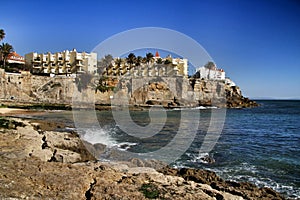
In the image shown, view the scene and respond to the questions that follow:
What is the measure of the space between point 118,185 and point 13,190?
7.57 ft

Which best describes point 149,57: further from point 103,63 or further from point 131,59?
point 103,63

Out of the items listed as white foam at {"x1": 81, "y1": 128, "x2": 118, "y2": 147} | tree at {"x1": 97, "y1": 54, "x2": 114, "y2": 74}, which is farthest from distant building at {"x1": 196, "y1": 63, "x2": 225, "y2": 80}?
white foam at {"x1": 81, "y1": 128, "x2": 118, "y2": 147}

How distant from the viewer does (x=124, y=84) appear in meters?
64.6

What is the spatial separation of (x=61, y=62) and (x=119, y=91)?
22.4 m

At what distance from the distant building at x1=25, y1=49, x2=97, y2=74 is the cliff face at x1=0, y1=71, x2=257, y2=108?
466 inches

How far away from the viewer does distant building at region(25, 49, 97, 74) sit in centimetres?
7088

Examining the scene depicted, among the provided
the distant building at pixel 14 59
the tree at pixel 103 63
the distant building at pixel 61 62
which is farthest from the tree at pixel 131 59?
the distant building at pixel 14 59

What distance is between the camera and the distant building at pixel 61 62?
2790 inches

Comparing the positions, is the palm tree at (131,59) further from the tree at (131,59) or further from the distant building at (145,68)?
the distant building at (145,68)

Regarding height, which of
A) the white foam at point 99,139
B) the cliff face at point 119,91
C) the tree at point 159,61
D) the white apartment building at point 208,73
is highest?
the tree at point 159,61

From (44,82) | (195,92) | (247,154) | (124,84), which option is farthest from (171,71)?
(247,154)

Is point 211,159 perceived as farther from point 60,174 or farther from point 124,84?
point 124,84

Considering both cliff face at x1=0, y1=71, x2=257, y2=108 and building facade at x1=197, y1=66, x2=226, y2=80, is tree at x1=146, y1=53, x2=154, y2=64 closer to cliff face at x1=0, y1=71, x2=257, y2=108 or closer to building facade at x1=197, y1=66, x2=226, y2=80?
cliff face at x1=0, y1=71, x2=257, y2=108

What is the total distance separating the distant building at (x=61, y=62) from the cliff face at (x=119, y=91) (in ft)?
38.9
